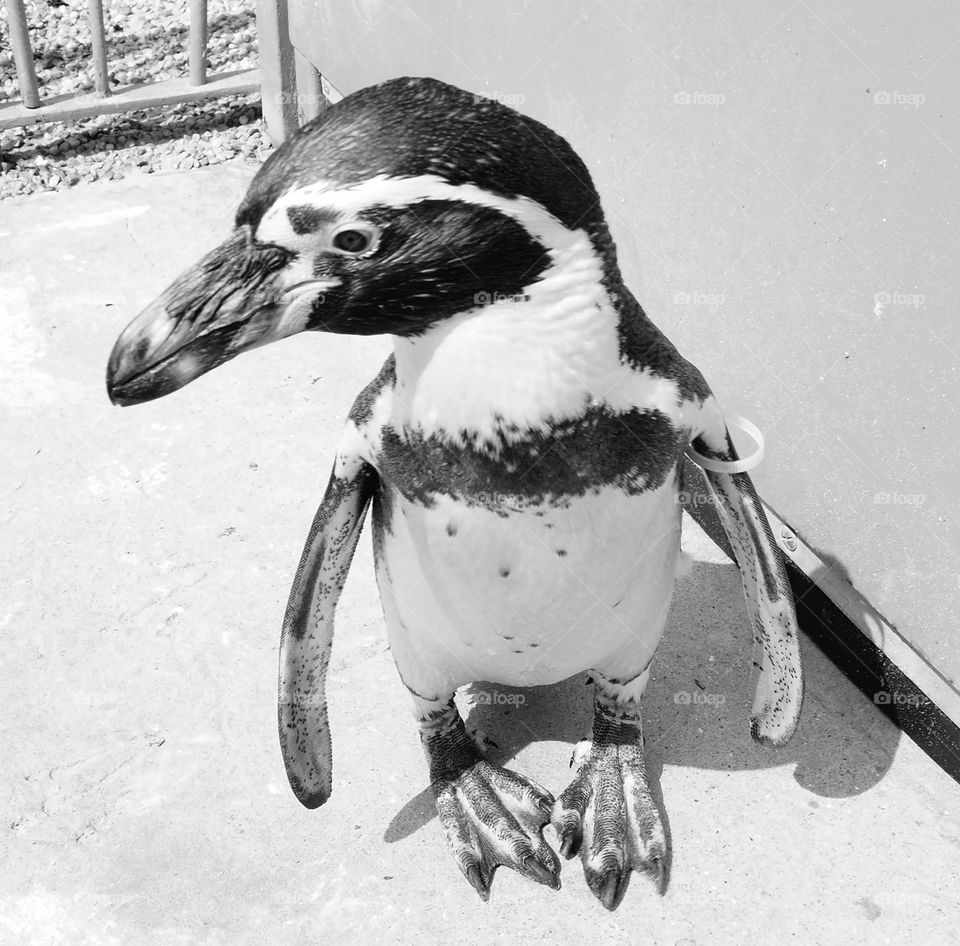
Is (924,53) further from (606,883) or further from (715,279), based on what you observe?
(606,883)

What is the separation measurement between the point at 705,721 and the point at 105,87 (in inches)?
152

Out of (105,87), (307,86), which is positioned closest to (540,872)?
(307,86)

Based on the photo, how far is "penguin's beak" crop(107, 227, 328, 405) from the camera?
5.33 feet

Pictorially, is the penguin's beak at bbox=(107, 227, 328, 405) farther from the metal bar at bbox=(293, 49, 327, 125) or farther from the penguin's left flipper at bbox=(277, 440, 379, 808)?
the metal bar at bbox=(293, 49, 327, 125)

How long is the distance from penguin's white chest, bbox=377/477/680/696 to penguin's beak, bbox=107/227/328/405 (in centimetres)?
49

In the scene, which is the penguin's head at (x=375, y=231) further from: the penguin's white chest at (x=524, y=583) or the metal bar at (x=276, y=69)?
the metal bar at (x=276, y=69)

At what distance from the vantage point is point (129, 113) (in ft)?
17.4

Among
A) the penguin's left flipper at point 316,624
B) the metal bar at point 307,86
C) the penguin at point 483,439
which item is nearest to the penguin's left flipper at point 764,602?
the penguin at point 483,439

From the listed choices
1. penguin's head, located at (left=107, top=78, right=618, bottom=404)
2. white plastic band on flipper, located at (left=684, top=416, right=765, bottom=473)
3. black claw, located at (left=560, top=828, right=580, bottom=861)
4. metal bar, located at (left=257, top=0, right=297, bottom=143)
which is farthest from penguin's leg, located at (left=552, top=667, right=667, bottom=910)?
metal bar, located at (left=257, top=0, right=297, bottom=143)

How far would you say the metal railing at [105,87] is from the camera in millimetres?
4934

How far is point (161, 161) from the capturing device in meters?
5.00

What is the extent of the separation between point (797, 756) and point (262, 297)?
1.72 meters

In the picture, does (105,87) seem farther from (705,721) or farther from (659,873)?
(659,873)

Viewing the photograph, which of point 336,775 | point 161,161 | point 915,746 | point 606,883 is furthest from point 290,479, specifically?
point 161,161
